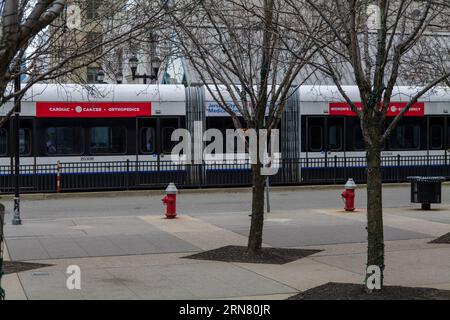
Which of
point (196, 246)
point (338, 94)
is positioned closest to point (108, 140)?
point (338, 94)

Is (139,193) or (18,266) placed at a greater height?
(139,193)

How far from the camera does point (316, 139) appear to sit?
81.7 feet

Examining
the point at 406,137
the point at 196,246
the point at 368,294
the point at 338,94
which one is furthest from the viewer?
the point at 406,137

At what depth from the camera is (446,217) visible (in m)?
15.9

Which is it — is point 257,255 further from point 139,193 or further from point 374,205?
point 139,193

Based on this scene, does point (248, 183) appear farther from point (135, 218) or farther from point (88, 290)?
point (88, 290)

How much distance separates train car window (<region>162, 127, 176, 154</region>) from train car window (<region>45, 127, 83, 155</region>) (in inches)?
115

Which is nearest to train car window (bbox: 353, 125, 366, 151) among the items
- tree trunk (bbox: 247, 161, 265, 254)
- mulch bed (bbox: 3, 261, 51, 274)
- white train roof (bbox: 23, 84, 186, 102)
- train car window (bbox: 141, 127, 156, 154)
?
white train roof (bbox: 23, 84, 186, 102)

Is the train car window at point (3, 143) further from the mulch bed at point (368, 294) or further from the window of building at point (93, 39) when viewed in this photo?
the mulch bed at point (368, 294)

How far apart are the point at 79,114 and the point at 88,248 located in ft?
38.0

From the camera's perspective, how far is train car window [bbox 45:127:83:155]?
873 inches

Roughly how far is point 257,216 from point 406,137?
17063 mm

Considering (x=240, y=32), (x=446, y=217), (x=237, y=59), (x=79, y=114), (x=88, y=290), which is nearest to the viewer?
(x=88, y=290)

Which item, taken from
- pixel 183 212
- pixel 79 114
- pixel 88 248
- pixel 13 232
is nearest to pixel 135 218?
pixel 183 212
